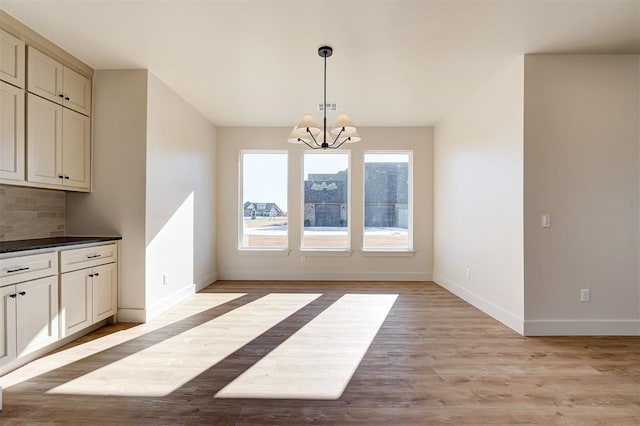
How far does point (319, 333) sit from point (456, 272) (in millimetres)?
2619

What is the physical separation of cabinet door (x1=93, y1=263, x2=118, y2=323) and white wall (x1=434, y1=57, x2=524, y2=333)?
423 centimetres

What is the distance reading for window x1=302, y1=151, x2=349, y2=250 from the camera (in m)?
5.92

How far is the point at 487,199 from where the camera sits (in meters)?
3.86

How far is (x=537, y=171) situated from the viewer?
125 inches

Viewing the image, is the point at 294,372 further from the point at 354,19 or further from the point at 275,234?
the point at 275,234

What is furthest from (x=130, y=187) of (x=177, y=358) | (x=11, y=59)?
(x=177, y=358)

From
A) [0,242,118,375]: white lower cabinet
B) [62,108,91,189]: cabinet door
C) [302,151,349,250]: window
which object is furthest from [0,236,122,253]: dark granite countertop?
[302,151,349,250]: window

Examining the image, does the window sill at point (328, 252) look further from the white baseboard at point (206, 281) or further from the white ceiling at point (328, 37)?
the white ceiling at point (328, 37)

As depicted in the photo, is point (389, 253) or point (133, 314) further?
point (389, 253)

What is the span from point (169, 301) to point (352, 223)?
3.23m

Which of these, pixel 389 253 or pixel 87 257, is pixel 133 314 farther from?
pixel 389 253

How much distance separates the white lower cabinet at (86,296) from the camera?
2.81m

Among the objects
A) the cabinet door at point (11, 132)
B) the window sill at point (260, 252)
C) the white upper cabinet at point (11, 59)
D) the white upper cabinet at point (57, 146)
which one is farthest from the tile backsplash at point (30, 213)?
the window sill at point (260, 252)

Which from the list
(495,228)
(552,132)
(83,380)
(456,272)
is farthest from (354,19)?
(456,272)
